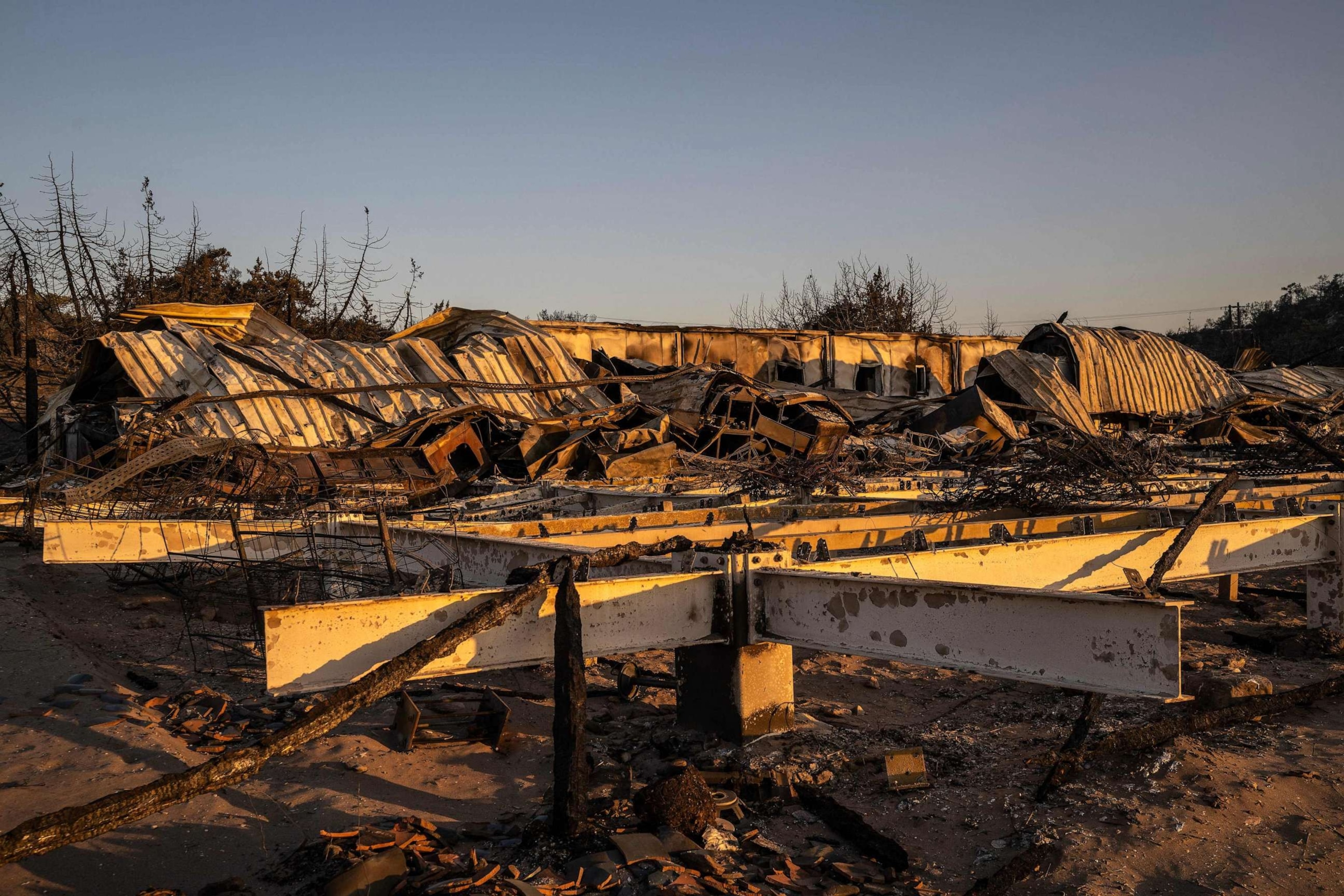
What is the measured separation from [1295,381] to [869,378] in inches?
401

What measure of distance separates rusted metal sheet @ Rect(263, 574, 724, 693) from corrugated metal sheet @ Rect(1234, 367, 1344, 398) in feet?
72.3

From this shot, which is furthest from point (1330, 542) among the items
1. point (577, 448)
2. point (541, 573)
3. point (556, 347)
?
point (556, 347)

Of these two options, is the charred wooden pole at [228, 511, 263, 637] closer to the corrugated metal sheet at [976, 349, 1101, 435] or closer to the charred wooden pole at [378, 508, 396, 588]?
the charred wooden pole at [378, 508, 396, 588]

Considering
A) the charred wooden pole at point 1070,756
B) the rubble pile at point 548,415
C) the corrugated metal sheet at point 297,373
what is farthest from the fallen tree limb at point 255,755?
the corrugated metal sheet at point 297,373

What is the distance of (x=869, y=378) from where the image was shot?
23.4 m

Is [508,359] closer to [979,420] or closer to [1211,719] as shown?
[979,420]

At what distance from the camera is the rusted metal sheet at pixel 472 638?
2.93m

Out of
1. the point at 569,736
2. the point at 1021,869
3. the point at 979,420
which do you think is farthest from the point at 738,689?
the point at 979,420

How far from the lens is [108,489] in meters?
5.93

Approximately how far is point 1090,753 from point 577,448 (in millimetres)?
10068

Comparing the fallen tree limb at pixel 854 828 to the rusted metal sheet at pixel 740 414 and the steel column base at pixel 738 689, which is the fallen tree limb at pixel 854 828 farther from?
the rusted metal sheet at pixel 740 414

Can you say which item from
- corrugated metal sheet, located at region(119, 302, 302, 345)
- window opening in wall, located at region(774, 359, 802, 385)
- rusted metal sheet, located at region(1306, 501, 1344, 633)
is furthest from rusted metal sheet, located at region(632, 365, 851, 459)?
rusted metal sheet, located at region(1306, 501, 1344, 633)

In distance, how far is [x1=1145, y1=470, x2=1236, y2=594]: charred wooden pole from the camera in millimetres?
4219

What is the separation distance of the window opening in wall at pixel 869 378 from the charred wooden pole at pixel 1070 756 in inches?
783
